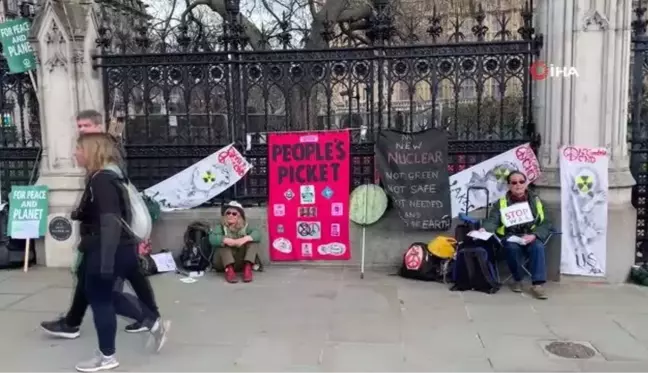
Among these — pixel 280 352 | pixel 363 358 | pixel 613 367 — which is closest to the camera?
pixel 613 367

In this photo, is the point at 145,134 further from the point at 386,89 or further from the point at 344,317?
the point at 344,317

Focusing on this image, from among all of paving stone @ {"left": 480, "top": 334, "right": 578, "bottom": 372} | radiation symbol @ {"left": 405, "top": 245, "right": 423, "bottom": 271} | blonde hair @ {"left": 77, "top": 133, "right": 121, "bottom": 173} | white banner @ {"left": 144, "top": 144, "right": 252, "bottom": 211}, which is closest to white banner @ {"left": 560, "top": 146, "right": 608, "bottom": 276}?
radiation symbol @ {"left": 405, "top": 245, "right": 423, "bottom": 271}

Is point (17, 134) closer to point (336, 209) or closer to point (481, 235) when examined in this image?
point (336, 209)

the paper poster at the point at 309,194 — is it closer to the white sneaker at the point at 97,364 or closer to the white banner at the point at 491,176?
the white banner at the point at 491,176

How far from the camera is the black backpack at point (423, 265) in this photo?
22.8ft

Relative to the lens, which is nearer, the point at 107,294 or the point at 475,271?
the point at 107,294

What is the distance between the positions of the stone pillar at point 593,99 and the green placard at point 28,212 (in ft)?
19.4

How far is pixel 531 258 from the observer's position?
653 centimetres

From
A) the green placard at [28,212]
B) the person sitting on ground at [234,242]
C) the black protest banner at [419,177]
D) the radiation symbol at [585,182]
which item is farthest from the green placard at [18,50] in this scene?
the radiation symbol at [585,182]

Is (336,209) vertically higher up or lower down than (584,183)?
lower down

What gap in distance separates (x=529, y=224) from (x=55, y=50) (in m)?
5.84

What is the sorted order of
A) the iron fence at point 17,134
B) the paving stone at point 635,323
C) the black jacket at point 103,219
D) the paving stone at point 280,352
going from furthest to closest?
the iron fence at point 17,134, the paving stone at point 635,323, the paving stone at point 280,352, the black jacket at point 103,219

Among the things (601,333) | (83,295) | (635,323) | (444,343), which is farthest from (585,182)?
(83,295)

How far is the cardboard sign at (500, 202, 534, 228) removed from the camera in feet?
21.5
